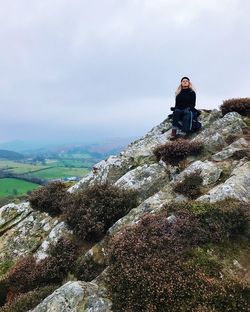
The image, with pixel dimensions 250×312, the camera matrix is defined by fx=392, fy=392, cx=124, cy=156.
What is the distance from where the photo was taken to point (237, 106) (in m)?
22.6

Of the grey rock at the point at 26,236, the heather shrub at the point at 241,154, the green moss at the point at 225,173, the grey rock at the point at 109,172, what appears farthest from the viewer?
the grey rock at the point at 109,172

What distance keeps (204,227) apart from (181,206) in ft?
3.99

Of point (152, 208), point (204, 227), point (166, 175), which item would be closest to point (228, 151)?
point (166, 175)

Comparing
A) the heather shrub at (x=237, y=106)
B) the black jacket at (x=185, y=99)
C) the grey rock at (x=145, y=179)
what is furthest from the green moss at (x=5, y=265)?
the heather shrub at (x=237, y=106)

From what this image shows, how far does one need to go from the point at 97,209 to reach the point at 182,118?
10308mm

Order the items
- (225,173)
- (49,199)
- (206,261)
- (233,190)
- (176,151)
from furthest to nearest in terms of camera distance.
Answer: (176,151) < (49,199) < (225,173) < (233,190) < (206,261)

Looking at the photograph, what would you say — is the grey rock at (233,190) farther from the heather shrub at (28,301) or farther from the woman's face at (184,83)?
the woman's face at (184,83)

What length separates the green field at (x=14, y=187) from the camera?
136m

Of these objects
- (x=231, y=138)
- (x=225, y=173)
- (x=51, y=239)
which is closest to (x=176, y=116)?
(x=231, y=138)

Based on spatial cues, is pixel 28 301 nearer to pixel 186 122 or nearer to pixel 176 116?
pixel 186 122

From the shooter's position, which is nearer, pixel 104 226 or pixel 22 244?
pixel 104 226

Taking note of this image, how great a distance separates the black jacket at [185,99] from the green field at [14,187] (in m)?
115

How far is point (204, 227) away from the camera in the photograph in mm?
11031

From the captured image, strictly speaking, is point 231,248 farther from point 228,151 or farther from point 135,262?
point 228,151
